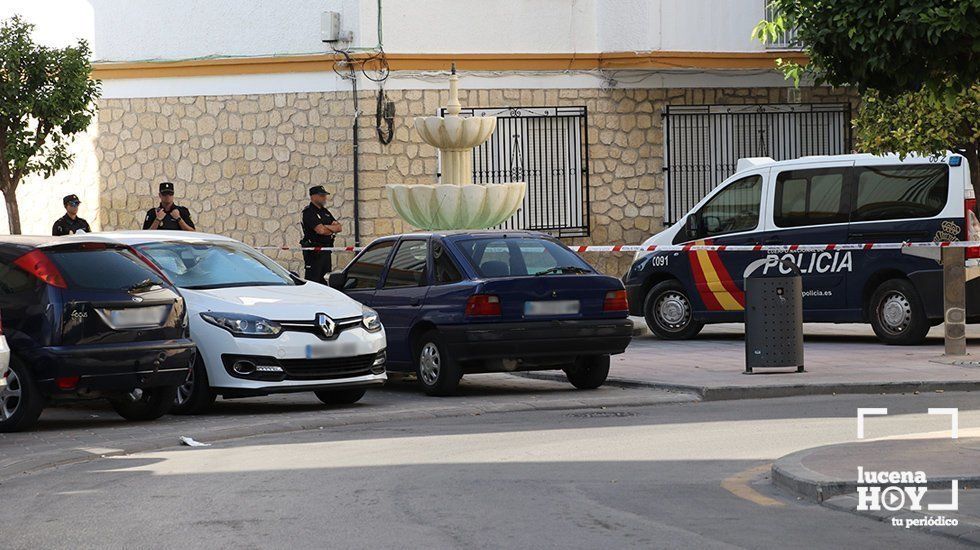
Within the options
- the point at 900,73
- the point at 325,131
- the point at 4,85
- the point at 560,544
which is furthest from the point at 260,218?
the point at 560,544

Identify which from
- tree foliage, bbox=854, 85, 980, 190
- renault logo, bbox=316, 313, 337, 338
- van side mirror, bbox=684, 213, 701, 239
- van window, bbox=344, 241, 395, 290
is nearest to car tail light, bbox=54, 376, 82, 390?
renault logo, bbox=316, 313, 337, 338

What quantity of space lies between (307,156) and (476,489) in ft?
54.7

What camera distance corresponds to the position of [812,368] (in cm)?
1608

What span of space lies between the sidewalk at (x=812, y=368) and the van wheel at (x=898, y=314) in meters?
0.19

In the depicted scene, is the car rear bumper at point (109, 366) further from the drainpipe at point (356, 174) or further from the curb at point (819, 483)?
the drainpipe at point (356, 174)

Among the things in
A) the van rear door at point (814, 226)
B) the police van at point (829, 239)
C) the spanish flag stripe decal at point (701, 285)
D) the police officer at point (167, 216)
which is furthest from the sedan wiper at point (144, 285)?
the spanish flag stripe decal at point (701, 285)

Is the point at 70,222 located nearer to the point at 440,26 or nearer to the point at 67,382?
the point at 440,26

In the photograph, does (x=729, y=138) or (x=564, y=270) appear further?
(x=729, y=138)

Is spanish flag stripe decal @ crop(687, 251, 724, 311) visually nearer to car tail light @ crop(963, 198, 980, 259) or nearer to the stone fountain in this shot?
the stone fountain

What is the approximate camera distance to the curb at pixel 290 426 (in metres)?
10.8

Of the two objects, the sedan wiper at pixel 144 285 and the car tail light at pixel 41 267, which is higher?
the car tail light at pixel 41 267

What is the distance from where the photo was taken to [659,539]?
7633 mm

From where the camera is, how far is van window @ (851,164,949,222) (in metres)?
18.4

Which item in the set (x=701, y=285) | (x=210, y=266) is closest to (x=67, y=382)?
(x=210, y=266)
